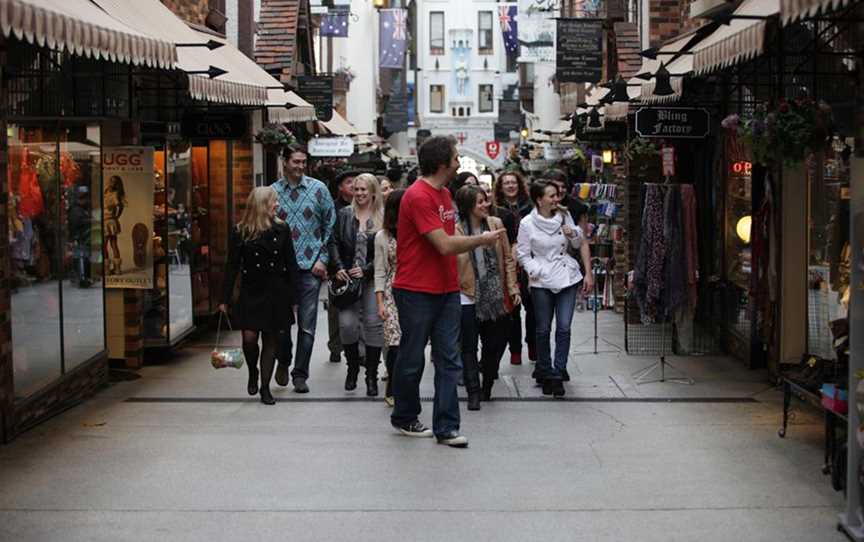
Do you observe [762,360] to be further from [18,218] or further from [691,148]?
[18,218]

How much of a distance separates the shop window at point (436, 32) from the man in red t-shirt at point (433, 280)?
235 ft

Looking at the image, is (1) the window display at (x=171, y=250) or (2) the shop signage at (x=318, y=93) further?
(2) the shop signage at (x=318, y=93)

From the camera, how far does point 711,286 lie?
1463 cm

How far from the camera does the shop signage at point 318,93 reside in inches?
934

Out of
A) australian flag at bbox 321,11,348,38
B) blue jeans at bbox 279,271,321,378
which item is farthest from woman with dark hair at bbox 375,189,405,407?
australian flag at bbox 321,11,348,38

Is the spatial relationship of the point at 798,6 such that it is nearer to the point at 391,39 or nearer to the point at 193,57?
the point at 193,57

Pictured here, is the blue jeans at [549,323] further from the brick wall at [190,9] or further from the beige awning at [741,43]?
Result: the brick wall at [190,9]

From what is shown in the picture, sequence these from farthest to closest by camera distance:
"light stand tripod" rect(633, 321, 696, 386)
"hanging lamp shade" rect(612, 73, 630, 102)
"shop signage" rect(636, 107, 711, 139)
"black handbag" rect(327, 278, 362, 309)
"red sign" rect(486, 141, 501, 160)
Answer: "red sign" rect(486, 141, 501, 160) < "hanging lamp shade" rect(612, 73, 630, 102) < "shop signage" rect(636, 107, 711, 139) < "light stand tripod" rect(633, 321, 696, 386) < "black handbag" rect(327, 278, 362, 309)

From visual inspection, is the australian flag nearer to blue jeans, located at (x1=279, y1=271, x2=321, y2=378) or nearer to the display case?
the display case

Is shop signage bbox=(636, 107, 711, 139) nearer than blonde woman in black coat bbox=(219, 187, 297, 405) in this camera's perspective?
No

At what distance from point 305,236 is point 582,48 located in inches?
452

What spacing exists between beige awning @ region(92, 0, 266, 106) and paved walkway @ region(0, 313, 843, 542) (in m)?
2.65

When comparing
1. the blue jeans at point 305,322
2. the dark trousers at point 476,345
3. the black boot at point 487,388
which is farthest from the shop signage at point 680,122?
the blue jeans at point 305,322

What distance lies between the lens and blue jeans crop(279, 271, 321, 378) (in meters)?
11.1
